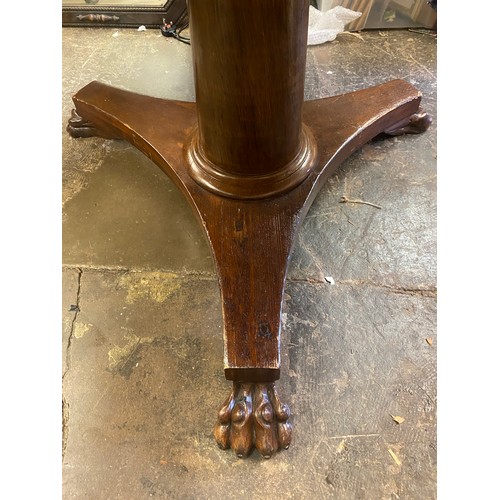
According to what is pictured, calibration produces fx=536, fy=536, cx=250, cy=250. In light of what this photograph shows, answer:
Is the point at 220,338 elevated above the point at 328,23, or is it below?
below

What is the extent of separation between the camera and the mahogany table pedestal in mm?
792

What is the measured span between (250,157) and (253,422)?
44 cm

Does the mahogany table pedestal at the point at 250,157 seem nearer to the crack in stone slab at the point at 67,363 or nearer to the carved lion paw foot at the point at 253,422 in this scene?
the carved lion paw foot at the point at 253,422

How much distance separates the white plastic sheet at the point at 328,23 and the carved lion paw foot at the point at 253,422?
45.2 inches

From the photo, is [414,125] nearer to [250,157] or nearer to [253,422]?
[250,157]

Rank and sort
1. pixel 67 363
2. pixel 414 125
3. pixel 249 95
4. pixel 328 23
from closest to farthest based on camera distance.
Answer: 1. pixel 249 95
2. pixel 67 363
3. pixel 414 125
4. pixel 328 23

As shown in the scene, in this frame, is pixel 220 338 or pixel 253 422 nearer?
pixel 253 422

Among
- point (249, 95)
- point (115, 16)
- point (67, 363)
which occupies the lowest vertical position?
point (67, 363)

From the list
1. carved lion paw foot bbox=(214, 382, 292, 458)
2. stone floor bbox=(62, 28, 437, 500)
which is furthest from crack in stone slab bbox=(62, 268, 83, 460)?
carved lion paw foot bbox=(214, 382, 292, 458)

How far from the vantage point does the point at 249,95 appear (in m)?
0.83

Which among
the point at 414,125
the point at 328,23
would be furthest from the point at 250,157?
the point at 328,23

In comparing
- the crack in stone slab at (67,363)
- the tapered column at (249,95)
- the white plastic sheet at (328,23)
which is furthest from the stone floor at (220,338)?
the white plastic sheet at (328,23)

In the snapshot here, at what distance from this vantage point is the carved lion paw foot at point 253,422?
2.75 ft

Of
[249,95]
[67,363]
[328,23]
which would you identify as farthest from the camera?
[328,23]
